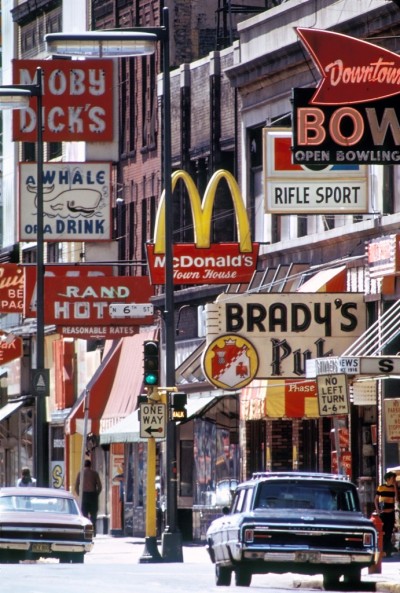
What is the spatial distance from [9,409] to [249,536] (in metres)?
38.9

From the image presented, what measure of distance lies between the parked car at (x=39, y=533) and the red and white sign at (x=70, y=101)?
57.0 ft

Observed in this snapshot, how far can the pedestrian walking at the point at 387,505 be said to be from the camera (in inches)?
1340

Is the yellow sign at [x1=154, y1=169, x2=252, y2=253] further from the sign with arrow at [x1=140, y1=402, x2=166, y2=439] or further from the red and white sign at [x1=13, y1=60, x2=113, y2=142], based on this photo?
the red and white sign at [x1=13, y1=60, x2=113, y2=142]

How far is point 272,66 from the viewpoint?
4159cm

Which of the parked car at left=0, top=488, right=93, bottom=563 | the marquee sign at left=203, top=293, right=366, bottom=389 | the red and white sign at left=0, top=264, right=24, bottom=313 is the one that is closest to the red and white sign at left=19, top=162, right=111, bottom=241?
the red and white sign at left=0, top=264, right=24, bottom=313

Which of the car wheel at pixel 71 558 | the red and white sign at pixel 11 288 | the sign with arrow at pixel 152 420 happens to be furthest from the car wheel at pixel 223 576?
the red and white sign at pixel 11 288

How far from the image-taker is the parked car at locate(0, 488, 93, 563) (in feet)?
105

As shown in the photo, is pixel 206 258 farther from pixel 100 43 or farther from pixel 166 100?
pixel 100 43

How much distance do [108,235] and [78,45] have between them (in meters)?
14.3

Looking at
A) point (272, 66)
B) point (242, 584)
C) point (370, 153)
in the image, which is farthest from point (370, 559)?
point (272, 66)

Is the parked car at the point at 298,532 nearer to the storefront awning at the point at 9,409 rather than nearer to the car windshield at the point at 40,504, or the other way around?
the car windshield at the point at 40,504

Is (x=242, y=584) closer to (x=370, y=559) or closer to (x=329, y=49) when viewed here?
(x=370, y=559)

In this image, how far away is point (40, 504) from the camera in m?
33.2

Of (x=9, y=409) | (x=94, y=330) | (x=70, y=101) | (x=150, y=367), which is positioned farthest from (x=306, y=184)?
(x=9, y=409)
